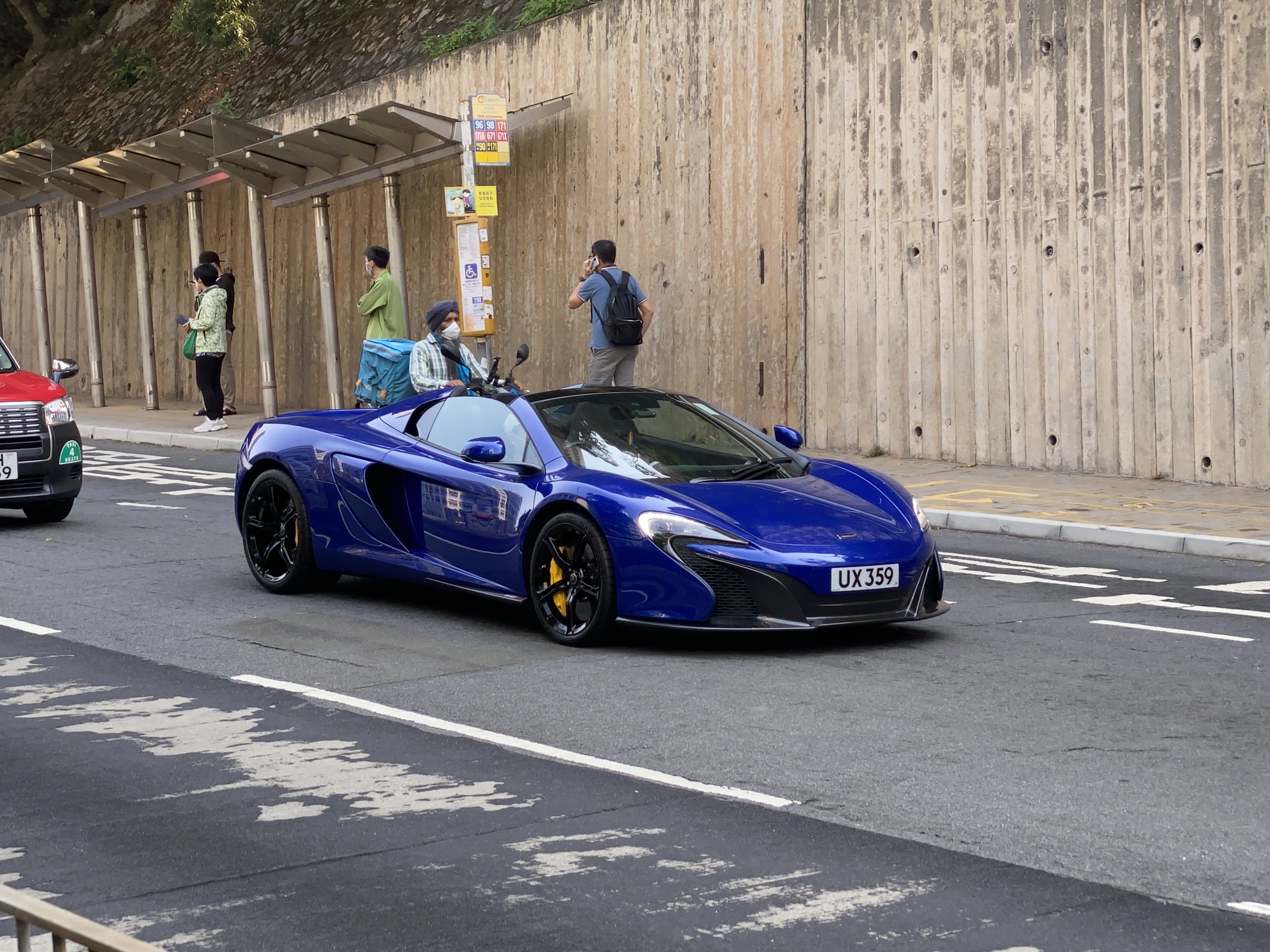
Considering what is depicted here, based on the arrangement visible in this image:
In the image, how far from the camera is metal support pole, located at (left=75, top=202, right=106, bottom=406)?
26.8 metres

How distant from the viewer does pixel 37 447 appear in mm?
13078

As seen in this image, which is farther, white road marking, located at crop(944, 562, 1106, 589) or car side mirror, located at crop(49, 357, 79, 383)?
car side mirror, located at crop(49, 357, 79, 383)

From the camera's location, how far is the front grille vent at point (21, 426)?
13.0 metres

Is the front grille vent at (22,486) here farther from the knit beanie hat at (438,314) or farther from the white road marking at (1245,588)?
the white road marking at (1245,588)

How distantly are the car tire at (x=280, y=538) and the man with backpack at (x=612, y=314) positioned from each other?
22.5 feet

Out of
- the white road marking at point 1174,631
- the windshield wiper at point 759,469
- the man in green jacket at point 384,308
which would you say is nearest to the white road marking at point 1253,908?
the white road marking at point 1174,631

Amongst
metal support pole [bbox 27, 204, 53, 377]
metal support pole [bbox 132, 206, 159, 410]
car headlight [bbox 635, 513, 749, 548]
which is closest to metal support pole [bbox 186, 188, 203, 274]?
metal support pole [bbox 132, 206, 159, 410]

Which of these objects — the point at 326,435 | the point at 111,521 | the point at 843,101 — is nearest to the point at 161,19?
the point at 843,101

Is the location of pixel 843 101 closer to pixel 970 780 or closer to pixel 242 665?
pixel 242 665

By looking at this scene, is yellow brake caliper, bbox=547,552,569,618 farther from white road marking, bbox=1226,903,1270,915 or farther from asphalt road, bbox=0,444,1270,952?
white road marking, bbox=1226,903,1270,915

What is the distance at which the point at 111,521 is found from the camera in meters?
13.6

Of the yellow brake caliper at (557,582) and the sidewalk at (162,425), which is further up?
the sidewalk at (162,425)

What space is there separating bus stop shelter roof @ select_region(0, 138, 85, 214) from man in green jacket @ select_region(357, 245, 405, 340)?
1050cm

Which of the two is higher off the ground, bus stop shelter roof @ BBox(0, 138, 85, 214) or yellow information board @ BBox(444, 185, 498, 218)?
bus stop shelter roof @ BBox(0, 138, 85, 214)
